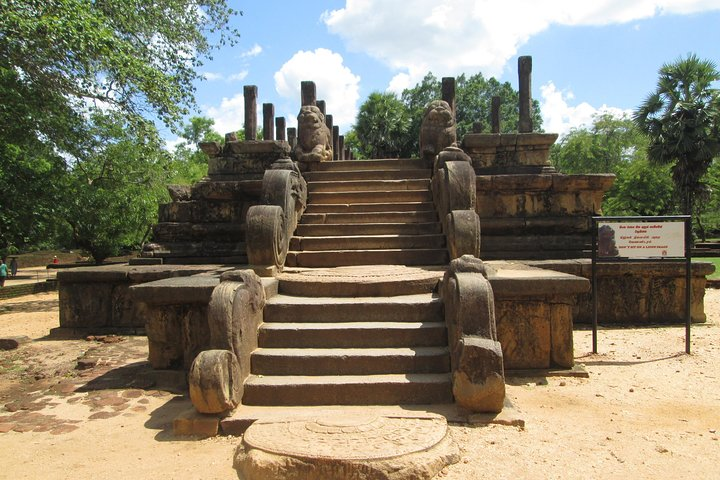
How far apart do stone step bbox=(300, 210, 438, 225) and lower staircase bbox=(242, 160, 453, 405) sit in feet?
0.54

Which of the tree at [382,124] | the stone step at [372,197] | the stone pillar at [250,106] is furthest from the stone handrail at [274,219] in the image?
the tree at [382,124]

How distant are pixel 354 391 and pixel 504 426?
3.31 ft

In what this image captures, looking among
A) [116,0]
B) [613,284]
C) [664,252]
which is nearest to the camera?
[664,252]

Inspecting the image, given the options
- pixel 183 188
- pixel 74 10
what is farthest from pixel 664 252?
pixel 74 10

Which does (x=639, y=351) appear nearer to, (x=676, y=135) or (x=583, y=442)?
(x=583, y=442)

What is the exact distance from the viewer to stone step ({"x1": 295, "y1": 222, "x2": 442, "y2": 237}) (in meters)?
6.38

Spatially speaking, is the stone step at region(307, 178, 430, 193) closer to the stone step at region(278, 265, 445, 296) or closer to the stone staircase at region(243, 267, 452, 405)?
the stone step at region(278, 265, 445, 296)

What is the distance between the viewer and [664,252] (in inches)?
203

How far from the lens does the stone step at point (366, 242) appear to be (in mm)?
6055

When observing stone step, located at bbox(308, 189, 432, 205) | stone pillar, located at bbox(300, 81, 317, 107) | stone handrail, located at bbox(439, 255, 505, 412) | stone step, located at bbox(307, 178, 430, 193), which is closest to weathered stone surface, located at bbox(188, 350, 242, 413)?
stone handrail, located at bbox(439, 255, 505, 412)

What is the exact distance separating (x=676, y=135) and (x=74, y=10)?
18.8 meters

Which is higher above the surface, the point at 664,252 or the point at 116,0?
Result: the point at 116,0

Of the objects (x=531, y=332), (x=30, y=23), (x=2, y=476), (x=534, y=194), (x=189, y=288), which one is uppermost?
(x=30, y=23)

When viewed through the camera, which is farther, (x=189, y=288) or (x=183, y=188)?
(x=183, y=188)
